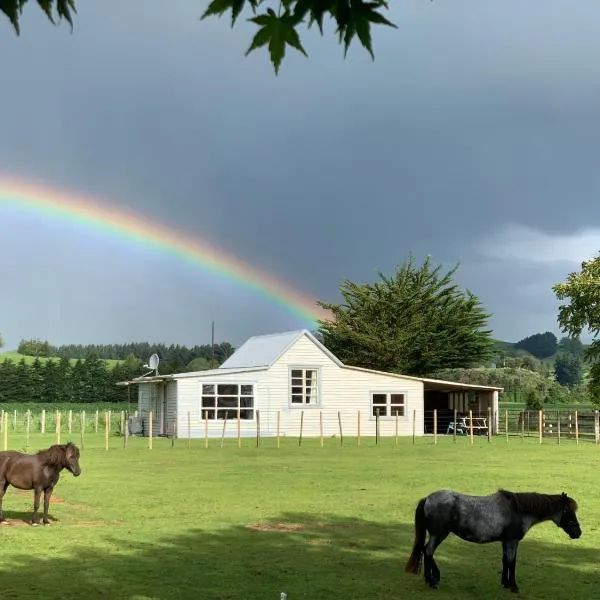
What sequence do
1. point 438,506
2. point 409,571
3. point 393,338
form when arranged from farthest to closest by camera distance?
1. point 393,338
2. point 409,571
3. point 438,506

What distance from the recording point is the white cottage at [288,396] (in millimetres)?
43625

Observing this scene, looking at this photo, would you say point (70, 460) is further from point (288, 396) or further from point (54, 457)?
point (288, 396)

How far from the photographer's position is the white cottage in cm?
4362

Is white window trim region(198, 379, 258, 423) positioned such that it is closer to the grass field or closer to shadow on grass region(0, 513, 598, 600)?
the grass field

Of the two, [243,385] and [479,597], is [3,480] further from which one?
[243,385]

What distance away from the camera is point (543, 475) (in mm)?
22453

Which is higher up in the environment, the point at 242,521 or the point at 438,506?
the point at 438,506

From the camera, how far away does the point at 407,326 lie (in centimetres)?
7181

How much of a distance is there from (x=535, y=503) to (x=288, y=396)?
3688cm

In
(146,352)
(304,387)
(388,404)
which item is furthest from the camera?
(146,352)

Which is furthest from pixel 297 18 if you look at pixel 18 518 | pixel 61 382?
pixel 61 382

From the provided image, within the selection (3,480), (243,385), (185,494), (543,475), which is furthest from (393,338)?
(3,480)

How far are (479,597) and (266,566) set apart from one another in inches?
109

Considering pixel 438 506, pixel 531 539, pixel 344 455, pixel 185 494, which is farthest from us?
Answer: pixel 344 455
